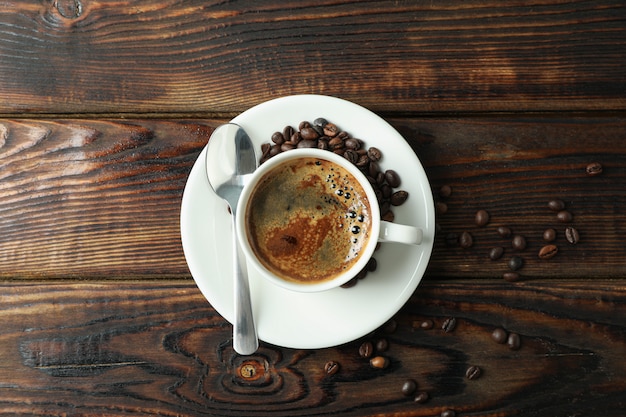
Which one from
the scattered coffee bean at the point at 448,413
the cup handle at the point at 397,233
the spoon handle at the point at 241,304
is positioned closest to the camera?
the cup handle at the point at 397,233

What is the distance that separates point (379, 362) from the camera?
1342 millimetres

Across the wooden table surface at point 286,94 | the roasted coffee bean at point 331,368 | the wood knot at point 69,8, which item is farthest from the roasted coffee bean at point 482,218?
the wood knot at point 69,8

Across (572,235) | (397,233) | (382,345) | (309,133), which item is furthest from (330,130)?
(572,235)

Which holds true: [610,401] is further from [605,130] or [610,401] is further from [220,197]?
[220,197]

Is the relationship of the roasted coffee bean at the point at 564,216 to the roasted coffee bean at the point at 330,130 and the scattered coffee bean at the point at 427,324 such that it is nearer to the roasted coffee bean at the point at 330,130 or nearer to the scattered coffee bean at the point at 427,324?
the scattered coffee bean at the point at 427,324

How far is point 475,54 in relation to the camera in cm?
138

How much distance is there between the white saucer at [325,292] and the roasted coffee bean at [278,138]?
0.01 metres

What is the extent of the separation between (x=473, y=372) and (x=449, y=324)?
114 millimetres

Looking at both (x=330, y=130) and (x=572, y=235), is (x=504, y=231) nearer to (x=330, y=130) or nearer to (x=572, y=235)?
(x=572, y=235)

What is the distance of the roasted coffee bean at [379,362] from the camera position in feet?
4.41

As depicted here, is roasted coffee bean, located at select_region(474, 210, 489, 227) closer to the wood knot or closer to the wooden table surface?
the wooden table surface

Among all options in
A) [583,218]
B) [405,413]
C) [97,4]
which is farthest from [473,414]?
[97,4]

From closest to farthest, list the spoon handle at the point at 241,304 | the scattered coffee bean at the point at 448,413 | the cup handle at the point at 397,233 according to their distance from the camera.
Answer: the cup handle at the point at 397,233, the spoon handle at the point at 241,304, the scattered coffee bean at the point at 448,413

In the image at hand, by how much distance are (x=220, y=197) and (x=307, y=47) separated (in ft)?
1.34
